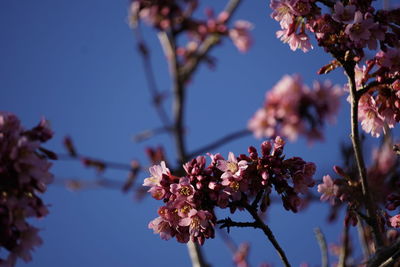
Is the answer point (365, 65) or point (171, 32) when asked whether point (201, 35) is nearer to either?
point (171, 32)

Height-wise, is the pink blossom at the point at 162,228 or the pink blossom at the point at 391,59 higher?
the pink blossom at the point at 391,59

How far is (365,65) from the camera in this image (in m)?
2.51

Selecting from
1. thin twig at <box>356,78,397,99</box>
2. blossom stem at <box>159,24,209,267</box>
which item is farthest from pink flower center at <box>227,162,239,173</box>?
blossom stem at <box>159,24,209,267</box>

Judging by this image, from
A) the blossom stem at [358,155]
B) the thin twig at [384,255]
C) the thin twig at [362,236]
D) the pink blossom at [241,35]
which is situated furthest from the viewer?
the pink blossom at [241,35]

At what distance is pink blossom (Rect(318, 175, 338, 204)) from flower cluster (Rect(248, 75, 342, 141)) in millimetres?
3567

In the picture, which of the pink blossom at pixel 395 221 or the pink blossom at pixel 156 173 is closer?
the pink blossom at pixel 156 173

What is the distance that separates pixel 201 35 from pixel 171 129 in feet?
6.82

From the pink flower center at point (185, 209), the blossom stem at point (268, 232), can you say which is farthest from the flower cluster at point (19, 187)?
the blossom stem at point (268, 232)

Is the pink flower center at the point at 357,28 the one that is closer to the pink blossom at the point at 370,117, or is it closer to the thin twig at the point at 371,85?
the thin twig at the point at 371,85

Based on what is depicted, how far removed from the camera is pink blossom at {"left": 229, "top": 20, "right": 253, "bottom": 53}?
24.6 ft

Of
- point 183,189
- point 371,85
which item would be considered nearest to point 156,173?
point 183,189

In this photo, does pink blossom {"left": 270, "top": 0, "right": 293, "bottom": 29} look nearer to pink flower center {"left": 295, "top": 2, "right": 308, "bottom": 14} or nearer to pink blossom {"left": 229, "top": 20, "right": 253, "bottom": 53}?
pink flower center {"left": 295, "top": 2, "right": 308, "bottom": 14}

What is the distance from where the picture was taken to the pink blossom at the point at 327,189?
2498 mm

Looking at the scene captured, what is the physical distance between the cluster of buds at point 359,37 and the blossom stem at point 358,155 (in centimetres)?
7
